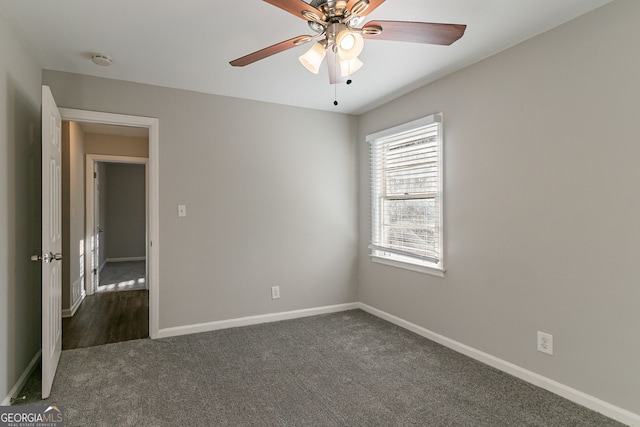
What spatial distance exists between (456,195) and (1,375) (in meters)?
3.39

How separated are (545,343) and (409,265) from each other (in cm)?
139

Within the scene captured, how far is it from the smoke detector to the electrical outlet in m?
3.82

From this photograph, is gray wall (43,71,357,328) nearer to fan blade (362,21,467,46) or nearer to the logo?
the logo

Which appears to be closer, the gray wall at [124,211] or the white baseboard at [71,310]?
the white baseboard at [71,310]

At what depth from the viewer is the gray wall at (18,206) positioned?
7.05 ft

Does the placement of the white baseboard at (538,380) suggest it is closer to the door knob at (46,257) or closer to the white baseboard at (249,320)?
the white baseboard at (249,320)

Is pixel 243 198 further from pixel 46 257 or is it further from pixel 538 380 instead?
pixel 538 380

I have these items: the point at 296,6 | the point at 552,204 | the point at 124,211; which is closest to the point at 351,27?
the point at 296,6

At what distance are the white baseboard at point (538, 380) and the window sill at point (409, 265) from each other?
55 cm

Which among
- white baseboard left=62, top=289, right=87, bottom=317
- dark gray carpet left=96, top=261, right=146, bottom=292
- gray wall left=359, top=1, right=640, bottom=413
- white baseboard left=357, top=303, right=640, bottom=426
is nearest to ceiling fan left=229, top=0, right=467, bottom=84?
gray wall left=359, top=1, right=640, bottom=413

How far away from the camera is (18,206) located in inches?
95.3

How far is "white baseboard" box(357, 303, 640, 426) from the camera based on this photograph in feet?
6.66

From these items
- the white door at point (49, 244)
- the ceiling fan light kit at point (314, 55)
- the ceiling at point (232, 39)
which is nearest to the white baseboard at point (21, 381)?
the white door at point (49, 244)

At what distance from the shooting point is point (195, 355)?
301cm
